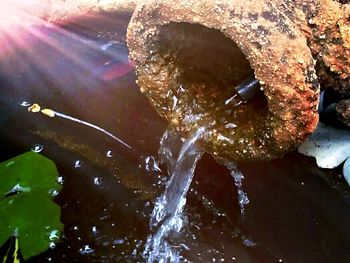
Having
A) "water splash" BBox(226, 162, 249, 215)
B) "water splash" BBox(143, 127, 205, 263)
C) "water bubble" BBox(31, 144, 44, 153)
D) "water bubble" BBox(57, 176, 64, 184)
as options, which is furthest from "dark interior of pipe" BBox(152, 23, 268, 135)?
"water bubble" BBox(31, 144, 44, 153)

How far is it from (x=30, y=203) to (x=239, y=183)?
0.99m

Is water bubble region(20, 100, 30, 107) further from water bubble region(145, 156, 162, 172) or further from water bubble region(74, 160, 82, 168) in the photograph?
water bubble region(145, 156, 162, 172)

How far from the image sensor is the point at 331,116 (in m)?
2.39

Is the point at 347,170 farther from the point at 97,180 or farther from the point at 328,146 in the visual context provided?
the point at 97,180

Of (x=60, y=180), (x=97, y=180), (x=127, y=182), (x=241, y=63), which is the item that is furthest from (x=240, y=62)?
A: (x=60, y=180)

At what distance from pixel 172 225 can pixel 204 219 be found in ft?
0.49

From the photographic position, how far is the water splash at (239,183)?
2.26 m

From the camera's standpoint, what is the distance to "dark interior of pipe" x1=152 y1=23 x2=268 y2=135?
85.1 inches

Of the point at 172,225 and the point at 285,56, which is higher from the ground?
the point at 285,56

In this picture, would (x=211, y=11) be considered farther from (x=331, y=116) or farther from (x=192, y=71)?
(x=331, y=116)

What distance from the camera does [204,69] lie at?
2311 millimetres

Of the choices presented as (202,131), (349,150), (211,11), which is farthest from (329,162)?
(211,11)

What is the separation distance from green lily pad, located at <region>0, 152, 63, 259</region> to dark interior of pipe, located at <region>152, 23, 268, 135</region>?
742 mm

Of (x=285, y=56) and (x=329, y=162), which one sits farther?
(x=329, y=162)
